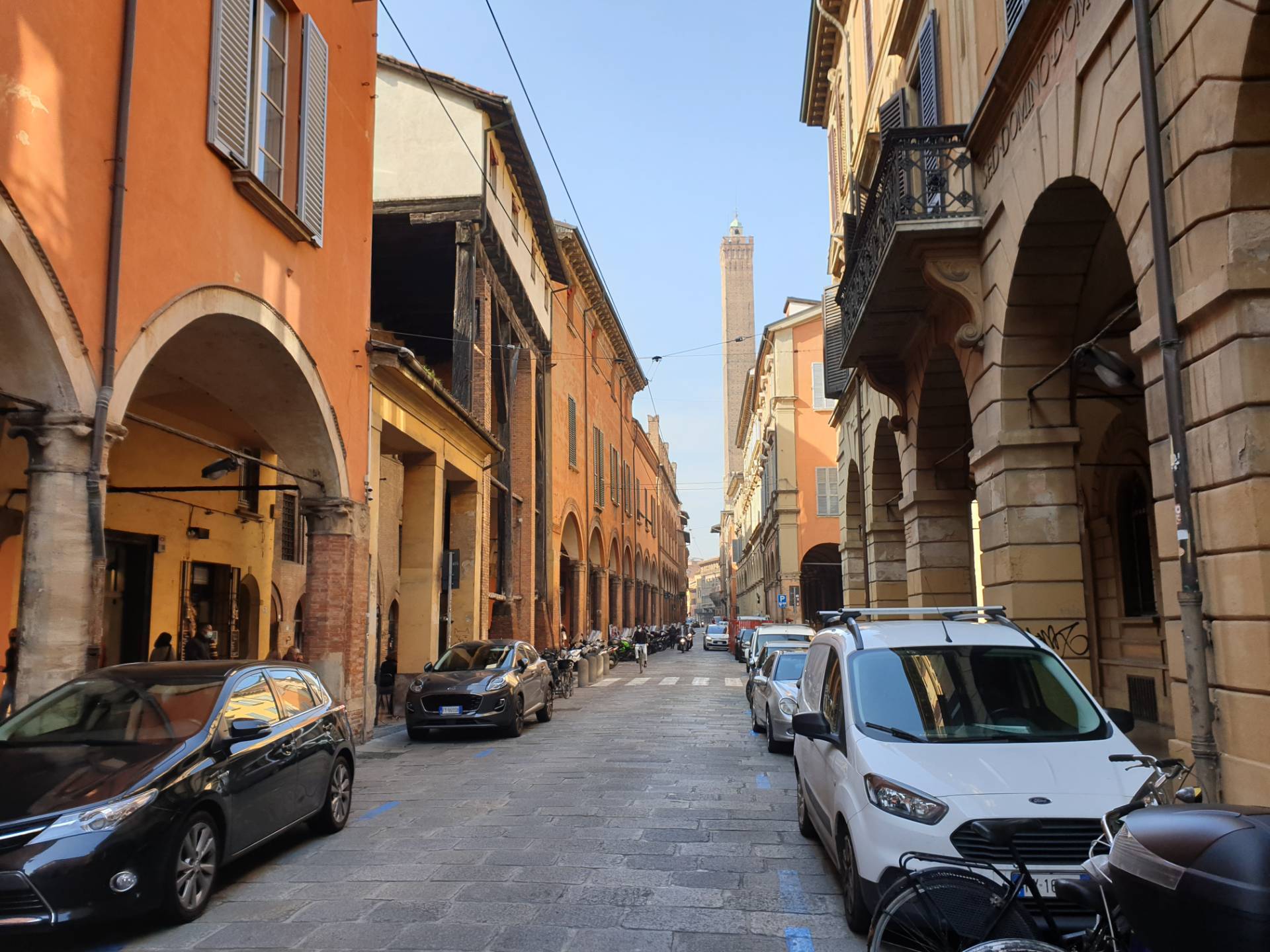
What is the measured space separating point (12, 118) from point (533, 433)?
2195cm

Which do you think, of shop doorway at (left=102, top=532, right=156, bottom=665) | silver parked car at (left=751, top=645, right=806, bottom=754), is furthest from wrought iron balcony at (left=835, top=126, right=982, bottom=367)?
shop doorway at (left=102, top=532, right=156, bottom=665)

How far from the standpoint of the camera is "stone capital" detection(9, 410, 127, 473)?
7555 mm

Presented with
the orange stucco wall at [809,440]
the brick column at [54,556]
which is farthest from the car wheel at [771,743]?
the orange stucco wall at [809,440]

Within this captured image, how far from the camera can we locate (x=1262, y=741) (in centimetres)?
571

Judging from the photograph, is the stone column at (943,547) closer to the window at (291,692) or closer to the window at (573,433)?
the window at (291,692)

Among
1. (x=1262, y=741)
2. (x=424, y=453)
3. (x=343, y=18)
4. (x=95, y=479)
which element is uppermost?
(x=343, y=18)

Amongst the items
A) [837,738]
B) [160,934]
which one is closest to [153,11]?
[160,934]

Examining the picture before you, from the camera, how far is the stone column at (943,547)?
14695mm

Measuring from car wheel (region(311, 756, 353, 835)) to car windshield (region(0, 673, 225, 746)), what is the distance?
1675mm

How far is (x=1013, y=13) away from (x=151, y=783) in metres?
9.84

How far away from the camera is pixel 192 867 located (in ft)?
19.1

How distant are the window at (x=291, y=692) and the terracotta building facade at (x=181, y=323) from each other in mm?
1547

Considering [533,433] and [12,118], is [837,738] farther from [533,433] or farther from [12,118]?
[533,433]

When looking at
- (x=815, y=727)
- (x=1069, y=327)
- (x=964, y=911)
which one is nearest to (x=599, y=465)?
(x=1069, y=327)
